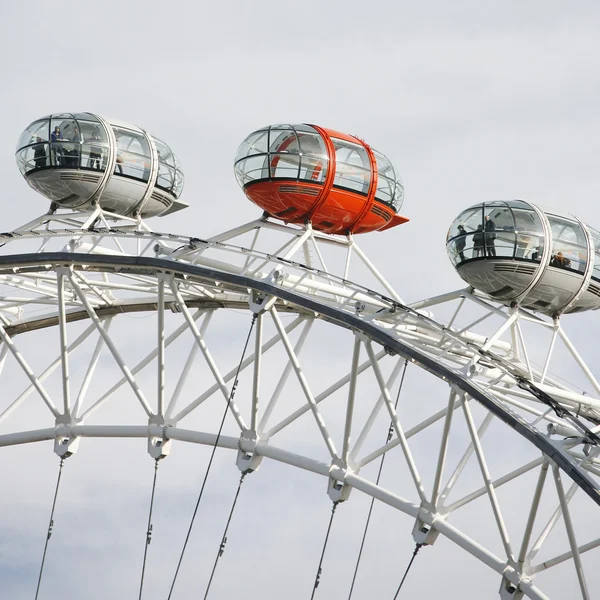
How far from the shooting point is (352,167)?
3775 cm

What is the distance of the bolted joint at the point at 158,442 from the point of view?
3819cm

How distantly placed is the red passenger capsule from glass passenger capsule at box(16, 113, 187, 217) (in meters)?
3.72

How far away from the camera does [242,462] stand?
37.0m

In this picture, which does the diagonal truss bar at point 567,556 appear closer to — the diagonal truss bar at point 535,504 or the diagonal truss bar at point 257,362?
the diagonal truss bar at point 535,504

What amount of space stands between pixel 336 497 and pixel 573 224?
27.7 ft

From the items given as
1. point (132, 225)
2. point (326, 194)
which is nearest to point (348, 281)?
point (326, 194)

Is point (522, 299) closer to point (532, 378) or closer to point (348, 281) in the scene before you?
point (532, 378)

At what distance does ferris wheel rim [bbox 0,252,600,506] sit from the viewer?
29.0 metres

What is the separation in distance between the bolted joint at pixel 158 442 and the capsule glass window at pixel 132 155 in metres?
7.02

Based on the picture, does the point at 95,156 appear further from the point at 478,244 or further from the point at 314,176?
the point at 478,244

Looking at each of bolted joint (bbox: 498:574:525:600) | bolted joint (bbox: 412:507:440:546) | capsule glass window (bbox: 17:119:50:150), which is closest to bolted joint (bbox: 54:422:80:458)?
capsule glass window (bbox: 17:119:50:150)

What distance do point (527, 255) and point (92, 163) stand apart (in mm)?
12133

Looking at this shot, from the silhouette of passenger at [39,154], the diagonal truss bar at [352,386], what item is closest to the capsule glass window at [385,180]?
the diagonal truss bar at [352,386]

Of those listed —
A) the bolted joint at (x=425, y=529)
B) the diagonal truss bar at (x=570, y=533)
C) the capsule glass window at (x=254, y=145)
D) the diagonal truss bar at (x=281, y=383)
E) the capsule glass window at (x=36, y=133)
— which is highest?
the capsule glass window at (x=36, y=133)
